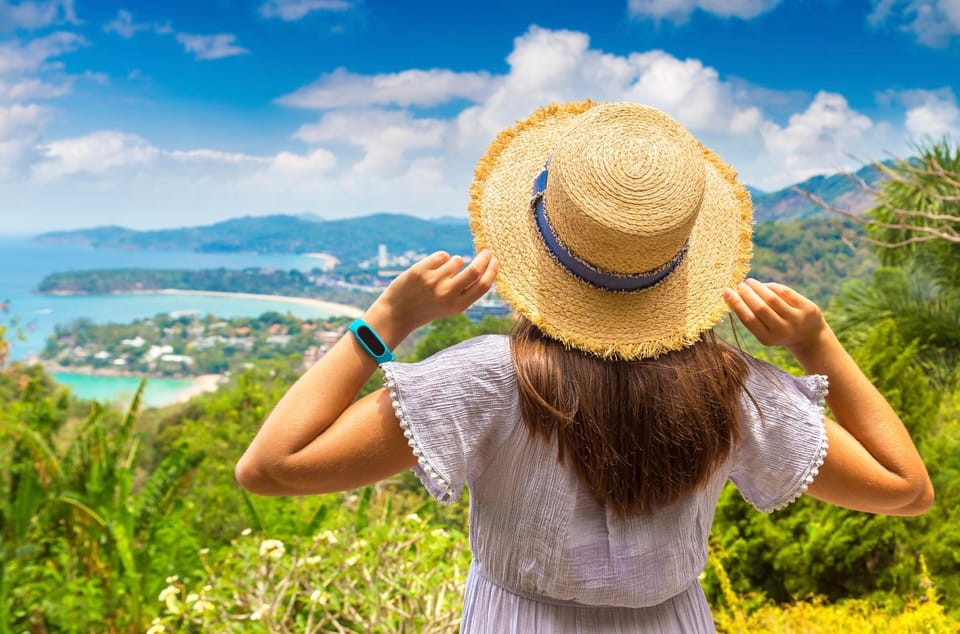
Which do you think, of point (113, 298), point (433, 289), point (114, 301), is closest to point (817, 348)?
point (433, 289)

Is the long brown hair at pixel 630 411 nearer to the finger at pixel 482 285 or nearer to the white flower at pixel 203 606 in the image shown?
the finger at pixel 482 285

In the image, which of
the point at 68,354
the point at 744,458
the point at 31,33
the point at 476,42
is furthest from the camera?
the point at 31,33

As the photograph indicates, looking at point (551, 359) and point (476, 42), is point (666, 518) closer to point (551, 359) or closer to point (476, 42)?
point (551, 359)

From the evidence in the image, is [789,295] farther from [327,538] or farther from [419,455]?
[327,538]

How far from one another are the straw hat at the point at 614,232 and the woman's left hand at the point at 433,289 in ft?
0.11

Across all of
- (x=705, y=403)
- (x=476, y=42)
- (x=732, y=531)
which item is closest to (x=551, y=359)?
(x=705, y=403)

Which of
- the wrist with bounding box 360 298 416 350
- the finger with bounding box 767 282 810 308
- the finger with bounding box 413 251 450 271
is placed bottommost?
the wrist with bounding box 360 298 416 350

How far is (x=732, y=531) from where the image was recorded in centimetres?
359

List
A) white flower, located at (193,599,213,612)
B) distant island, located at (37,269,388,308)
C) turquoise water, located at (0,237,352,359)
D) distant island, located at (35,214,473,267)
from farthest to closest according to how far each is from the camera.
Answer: turquoise water, located at (0,237,352,359)
distant island, located at (37,269,388,308)
distant island, located at (35,214,473,267)
white flower, located at (193,599,213,612)

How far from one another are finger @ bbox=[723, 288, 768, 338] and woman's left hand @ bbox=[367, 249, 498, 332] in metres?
0.29

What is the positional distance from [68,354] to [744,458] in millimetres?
53201

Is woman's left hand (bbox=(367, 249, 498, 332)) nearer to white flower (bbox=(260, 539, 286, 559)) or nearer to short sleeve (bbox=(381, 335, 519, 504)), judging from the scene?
short sleeve (bbox=(381, 335, 519, 504))

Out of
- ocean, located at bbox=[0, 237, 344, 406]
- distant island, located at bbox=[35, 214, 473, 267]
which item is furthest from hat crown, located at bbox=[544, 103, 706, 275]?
ocean, located at bbox=[0, 237, 344, 406]

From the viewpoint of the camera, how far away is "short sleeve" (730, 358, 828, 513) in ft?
2.86
